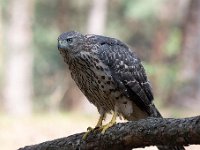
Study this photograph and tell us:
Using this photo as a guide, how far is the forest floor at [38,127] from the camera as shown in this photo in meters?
11.3

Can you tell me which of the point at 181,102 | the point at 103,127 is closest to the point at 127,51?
the point at 103,127

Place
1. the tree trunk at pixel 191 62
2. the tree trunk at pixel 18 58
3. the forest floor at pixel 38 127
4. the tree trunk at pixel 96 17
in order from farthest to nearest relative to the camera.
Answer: the tree trunk at pixel 96 17 → the tree trunk at pixel 18 58 → the tree trunk at pixel 191 62 → the forest floor at pixel 38 127

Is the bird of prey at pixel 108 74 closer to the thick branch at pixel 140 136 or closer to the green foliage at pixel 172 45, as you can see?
the thick branch at pixel 140 136

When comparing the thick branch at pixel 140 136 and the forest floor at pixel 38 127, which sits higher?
the forest floor at pixel 38 127

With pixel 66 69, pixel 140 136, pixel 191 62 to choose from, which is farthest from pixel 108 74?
pixel 66 69

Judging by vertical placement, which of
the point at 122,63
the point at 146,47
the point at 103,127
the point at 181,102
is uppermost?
the point at 146,47

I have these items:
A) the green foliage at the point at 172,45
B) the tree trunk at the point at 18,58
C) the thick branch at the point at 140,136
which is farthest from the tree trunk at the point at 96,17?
the thick branch at the point at 140,136

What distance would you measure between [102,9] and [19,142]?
523 inches

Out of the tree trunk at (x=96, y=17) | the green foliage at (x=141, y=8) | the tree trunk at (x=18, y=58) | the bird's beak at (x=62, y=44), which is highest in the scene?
the green foliage at (x=141, y=8)

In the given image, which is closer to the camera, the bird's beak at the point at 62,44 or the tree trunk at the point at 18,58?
the bird's beak at the point at 62,44

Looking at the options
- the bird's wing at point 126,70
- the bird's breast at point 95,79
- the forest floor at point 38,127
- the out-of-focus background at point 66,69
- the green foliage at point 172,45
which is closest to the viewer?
the bird's breast at point 95,79

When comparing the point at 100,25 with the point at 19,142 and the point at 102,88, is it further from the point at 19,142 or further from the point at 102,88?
the point at 102,88

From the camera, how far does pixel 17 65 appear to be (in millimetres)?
19594

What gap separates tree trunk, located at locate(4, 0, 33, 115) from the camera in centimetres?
1939
